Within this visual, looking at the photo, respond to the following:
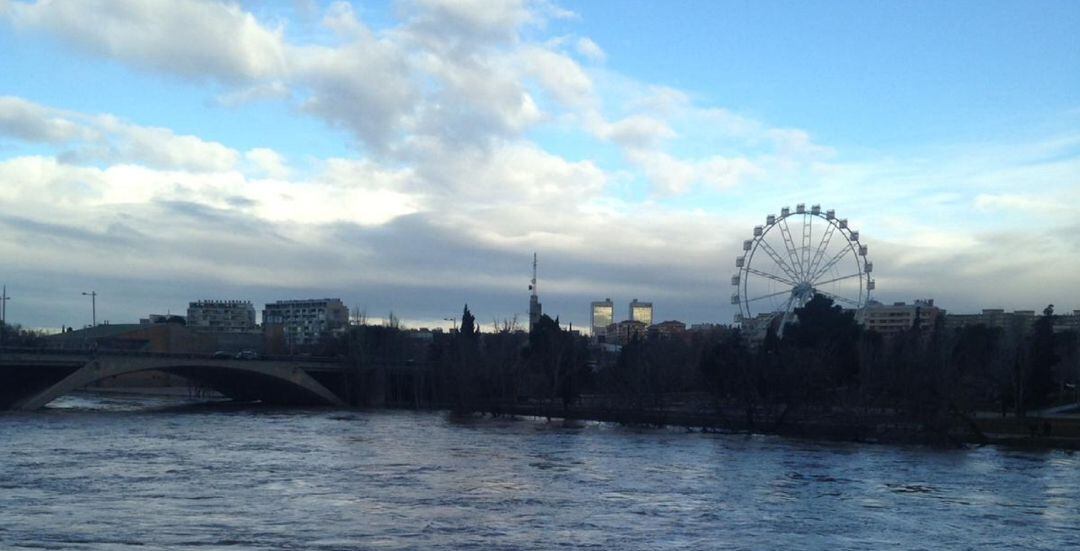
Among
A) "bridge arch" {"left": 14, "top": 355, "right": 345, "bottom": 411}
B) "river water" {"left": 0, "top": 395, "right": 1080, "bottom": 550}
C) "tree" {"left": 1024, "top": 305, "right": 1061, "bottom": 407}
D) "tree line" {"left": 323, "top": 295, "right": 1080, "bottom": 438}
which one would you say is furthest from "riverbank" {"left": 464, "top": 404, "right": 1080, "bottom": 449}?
"bridge arch" {"left": 14, "top": 355, "right": 345, "bottom": 411}

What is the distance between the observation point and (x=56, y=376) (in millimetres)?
84000

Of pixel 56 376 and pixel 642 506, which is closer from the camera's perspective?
pixel 642 506

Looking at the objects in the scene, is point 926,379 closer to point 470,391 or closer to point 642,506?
point 642,506

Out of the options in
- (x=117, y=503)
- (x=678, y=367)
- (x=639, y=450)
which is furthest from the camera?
(x=678, y=367)

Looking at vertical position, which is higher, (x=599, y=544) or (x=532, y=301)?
(x=532, y=301)

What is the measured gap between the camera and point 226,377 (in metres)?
98.6

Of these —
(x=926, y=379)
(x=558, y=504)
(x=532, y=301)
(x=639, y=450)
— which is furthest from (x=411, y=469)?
(x=532, y=301)

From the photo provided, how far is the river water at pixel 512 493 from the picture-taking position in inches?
1017

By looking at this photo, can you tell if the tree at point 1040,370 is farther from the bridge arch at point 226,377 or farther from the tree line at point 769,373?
the bridge arch at point 226,377

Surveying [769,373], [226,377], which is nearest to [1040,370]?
[769,373]

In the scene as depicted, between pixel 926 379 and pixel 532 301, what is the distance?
135 meters

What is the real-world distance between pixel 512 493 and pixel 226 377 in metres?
69.6

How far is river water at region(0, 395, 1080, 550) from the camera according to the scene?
25828 millimetres

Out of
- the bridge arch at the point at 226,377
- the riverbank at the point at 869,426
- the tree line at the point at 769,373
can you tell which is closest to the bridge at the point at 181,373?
the bridge arch at the point at 226,377
